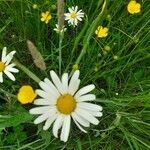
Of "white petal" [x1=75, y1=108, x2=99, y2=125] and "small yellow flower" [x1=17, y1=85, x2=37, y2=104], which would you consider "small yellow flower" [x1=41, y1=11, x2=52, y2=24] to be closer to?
"small yellow flower" [x1=17, y1=85, x2=37, y2=104]

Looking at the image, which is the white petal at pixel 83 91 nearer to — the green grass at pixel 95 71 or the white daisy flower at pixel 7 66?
the green grass at pixel 95 71

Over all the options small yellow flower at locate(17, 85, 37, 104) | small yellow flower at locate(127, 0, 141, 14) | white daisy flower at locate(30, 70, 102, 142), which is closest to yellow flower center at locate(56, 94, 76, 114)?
white daisy flower at locate(30, 70, 102, 142)

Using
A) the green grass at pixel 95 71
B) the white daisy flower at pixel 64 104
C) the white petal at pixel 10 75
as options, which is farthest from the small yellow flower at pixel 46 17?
the white daisy flower at pixel 64 104

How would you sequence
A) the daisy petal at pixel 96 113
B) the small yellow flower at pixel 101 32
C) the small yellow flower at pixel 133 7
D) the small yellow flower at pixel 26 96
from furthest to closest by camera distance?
1. the small yellow flower at pixel 133 7
2. the small yellow flower at pixel 101 32
3. the small yellow flower at pixel 26 96
4. the daisy petal at pixel 96 113

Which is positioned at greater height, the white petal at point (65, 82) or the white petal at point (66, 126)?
the white petal at point (65, 82)

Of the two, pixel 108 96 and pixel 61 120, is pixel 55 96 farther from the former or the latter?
pixel 108 96

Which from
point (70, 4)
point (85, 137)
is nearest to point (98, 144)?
point (85, 137)

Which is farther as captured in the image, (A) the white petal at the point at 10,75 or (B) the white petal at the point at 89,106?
(A) the white petal at the point at 10,75
